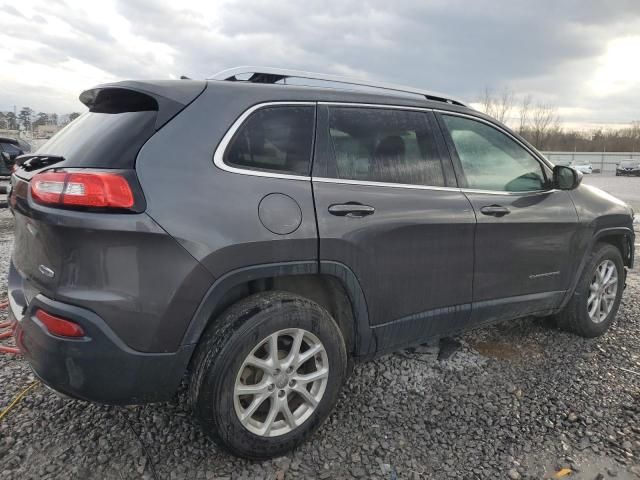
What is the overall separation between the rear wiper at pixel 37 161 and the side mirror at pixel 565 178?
3214 mm

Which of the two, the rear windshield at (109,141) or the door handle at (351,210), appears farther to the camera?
the door handle at (351,210)

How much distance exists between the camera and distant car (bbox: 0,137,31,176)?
13.0 m

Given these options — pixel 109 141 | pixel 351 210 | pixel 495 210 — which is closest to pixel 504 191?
pixel 495 210

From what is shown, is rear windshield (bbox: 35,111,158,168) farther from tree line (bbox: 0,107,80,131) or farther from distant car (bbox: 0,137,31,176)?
tree line (bbox: 0,107,80,131)

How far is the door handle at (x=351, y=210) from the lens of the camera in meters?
2.31

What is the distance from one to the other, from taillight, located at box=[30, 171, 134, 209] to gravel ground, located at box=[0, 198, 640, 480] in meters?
1.26

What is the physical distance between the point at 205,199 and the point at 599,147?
82.5 m

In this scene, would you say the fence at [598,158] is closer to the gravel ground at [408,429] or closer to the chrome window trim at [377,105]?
the gravel ground at [408,429]

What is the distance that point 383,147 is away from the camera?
104 inches

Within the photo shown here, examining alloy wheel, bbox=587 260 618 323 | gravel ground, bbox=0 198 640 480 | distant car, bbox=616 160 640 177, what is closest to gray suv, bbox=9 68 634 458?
gravel ground, bbox=0 198 640 480

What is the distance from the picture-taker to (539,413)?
108 inches

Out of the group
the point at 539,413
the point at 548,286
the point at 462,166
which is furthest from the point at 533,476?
the point at 462,166

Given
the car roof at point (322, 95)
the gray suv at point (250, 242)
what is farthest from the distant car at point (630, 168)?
the car roof at point (322, 95)

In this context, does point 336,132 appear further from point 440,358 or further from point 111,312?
point 440,358
